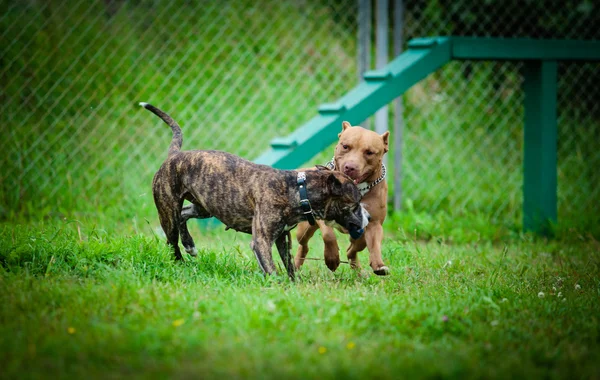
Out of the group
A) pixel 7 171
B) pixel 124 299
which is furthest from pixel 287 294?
pixel 7 171

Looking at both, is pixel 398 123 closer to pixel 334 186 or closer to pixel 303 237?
pixel 303 237

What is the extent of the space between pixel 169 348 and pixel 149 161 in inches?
208

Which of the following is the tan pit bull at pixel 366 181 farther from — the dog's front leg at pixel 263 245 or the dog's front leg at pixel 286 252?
the dog's front leg at pixel 263 245

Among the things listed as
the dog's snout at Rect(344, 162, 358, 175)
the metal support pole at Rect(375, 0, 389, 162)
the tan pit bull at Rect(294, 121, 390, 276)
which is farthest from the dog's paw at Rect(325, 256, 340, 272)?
the metal support pole at Rect(375, 0, 389, 162)

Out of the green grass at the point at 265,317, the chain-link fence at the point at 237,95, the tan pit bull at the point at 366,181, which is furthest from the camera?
the chain-link fence at the point at 237,95

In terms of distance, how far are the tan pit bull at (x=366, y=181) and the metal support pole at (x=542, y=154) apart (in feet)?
10.4

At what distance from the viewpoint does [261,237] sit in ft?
15.5

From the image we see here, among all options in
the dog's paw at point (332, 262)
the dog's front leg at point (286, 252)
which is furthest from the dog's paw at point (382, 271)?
the dog's front leg at point (286, 252)

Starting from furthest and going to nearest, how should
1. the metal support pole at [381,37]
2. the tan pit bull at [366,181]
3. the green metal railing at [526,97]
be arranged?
the metal support pole at [381,37] → the green metal railing at [526,97] → the tan pit bull at [366,181]

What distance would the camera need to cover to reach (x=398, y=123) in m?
8.32

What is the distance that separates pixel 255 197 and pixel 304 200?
1.21 ft

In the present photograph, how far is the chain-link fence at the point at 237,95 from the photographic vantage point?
7.70 metres

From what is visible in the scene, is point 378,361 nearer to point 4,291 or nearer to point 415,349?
point 415,349

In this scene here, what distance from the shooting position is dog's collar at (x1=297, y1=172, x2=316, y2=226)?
15.3 feet
